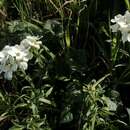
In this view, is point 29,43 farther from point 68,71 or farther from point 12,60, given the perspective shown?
point 68,71

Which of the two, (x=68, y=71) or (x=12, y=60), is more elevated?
(x=12, y=60)

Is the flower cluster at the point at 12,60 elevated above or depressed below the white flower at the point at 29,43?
below

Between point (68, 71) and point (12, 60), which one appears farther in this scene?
point (68, 71)

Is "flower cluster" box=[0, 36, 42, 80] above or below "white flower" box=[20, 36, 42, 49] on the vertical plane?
below

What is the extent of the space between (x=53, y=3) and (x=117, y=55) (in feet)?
1.98

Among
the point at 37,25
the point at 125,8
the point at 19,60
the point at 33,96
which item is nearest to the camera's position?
the point at 19,60

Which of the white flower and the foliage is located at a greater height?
→ the white flower

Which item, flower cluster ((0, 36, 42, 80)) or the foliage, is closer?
flower cluster ((0, 36, 42, 80))

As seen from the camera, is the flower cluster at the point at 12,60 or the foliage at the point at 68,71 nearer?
the flower cluster at the point at 12,60

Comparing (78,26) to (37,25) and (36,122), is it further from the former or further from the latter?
(36,122)

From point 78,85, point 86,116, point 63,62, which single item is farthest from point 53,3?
point 86,116

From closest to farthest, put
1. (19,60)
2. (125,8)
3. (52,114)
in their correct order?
1. (19,60)
2. (52,114)
3. (125,8)

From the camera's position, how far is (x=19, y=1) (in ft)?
9.10

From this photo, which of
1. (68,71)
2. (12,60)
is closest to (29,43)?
(12,60)
